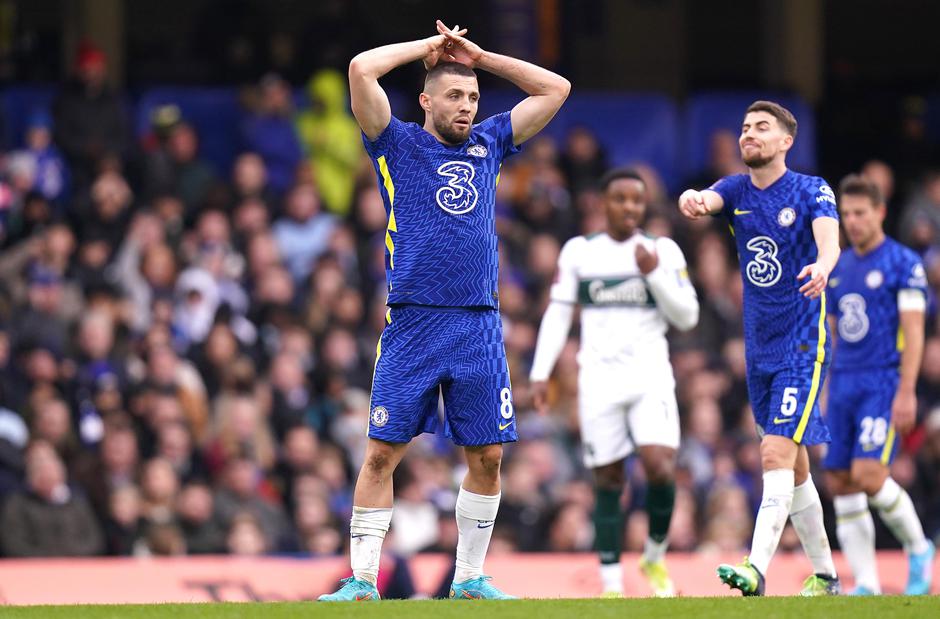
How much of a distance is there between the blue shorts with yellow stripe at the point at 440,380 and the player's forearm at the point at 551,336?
8.73 ft

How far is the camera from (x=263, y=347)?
635 inches

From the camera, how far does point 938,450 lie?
643 inches

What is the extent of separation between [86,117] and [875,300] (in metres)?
8.92

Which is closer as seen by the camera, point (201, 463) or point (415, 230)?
point (415, 230)

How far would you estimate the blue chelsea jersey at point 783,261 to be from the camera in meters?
9.80

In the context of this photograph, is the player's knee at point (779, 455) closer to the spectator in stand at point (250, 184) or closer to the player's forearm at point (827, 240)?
the player's forearm at point (827, 240)

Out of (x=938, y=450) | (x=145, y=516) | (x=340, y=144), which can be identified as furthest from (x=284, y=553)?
(x=938, y=450)

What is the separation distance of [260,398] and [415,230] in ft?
22.2

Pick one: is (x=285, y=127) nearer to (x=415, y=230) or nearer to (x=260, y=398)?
(x=260, y=398)

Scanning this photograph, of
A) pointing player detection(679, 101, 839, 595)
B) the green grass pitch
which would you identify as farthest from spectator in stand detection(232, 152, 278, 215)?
the green grass pitch

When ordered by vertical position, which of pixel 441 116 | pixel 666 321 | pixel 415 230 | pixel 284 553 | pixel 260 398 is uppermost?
pixel 441 116

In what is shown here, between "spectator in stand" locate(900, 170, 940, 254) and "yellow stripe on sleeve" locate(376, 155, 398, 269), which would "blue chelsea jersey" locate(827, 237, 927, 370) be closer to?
"yellow stripe on sleeve" locate(376, 155, 398, 269)

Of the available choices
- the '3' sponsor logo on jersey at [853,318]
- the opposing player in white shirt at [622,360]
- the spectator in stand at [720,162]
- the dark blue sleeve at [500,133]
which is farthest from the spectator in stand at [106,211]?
the dark blue sleeve at [500,133]

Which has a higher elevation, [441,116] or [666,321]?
[441,116]
